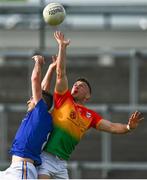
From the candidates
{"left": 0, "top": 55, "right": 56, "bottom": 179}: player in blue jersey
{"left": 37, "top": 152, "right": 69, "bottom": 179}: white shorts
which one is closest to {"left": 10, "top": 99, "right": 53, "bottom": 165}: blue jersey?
{"left": 0, "top": 55, "right": 56, "bottom": 179}: player in blue jersey

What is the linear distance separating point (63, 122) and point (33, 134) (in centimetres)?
52

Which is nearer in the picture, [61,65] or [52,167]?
[61,65]

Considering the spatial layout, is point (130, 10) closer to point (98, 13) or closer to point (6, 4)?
point (98, 13)

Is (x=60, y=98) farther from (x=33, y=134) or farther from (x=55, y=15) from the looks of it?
(x=55, y=15)

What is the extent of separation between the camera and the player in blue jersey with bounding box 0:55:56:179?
9.04 m

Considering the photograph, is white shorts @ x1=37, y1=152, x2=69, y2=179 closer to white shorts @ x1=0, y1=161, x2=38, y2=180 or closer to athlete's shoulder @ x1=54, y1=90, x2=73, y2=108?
white shorts @ x1=0, y1=161, x2=38, y2=180

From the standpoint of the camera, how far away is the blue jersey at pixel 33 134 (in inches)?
360

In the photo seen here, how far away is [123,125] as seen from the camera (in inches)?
390

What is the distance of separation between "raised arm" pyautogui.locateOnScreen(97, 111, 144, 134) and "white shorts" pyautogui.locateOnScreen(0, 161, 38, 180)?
1.26 meters

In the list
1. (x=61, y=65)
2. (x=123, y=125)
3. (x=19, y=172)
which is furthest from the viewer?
(x=123, y=125)

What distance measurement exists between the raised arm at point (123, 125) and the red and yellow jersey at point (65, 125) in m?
0.30

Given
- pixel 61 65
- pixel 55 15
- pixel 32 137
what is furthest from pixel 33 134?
pixel 55 15

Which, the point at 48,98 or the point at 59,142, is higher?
the point at 48,98

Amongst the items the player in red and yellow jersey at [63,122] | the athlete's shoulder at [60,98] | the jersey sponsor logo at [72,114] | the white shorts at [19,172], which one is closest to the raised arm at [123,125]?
the player in red and yellow jersey at [63,122]
